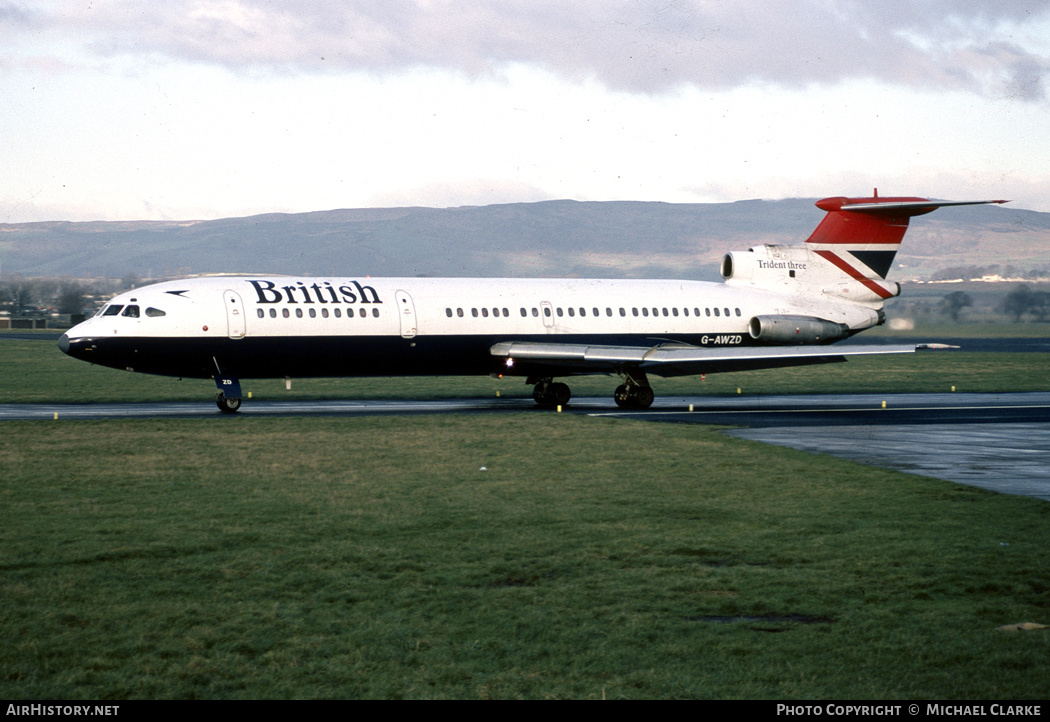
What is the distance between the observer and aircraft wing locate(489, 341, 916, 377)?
111ft

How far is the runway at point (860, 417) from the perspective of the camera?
20.6m

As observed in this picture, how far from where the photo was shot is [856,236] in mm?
39406

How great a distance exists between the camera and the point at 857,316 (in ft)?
131

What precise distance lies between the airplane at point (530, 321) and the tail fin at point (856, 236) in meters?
0.05

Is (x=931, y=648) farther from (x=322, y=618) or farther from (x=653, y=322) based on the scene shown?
(x=653, y=322)

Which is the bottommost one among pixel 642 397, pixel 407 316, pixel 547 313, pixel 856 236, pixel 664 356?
pixel 642 397

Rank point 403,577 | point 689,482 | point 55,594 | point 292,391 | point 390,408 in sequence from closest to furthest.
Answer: point 55,594, point 403,577, point 689,482, point 390,408, point 292,391

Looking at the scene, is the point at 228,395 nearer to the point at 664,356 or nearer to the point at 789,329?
the point at 664,356

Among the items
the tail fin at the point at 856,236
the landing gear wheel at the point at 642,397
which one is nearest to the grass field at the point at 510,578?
the landing gear wheel at the point at 642,397

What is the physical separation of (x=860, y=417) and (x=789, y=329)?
26.2ft

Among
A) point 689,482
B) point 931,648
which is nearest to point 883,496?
point 689,482

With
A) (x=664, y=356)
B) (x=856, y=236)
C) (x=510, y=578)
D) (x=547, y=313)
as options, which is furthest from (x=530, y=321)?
(x=510, y=578)

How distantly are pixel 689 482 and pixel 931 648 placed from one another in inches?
363

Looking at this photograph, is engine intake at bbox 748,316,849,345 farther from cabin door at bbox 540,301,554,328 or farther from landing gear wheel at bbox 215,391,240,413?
landing gear wheel at bbox 215,391,240,413
